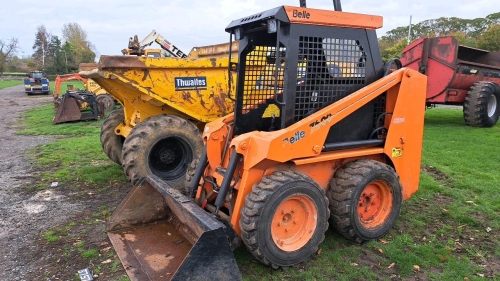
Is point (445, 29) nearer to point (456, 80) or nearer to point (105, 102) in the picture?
point (456, 80)

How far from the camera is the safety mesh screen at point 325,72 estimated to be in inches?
146

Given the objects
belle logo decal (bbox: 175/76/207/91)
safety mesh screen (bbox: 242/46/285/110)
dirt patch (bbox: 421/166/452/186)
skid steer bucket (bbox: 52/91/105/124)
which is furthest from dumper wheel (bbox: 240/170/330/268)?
skid steer bucket (bbox: 52/91/105/124)

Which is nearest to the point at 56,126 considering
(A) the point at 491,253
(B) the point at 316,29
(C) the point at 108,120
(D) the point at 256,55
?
(C) the point at 108,120

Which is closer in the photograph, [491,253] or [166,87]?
[491,253]

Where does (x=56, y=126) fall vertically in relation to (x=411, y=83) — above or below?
below

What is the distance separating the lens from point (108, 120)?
267 inches

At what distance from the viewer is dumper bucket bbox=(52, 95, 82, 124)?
13422 millimetres

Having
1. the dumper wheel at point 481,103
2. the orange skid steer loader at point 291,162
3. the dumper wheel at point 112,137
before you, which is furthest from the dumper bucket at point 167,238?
the dumper wheel at point 481,103

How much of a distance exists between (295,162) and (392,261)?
1297mm

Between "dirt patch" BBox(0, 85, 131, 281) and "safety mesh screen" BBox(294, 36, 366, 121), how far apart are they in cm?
229

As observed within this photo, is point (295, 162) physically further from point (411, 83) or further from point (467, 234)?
point (467, 234)

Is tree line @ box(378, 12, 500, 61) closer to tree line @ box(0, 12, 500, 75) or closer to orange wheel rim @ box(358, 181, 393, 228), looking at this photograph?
tree line @ box(0, 12, 500, 75)

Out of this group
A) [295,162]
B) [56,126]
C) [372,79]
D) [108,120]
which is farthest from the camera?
[56,126]

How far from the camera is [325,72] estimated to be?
3834 millimetres
